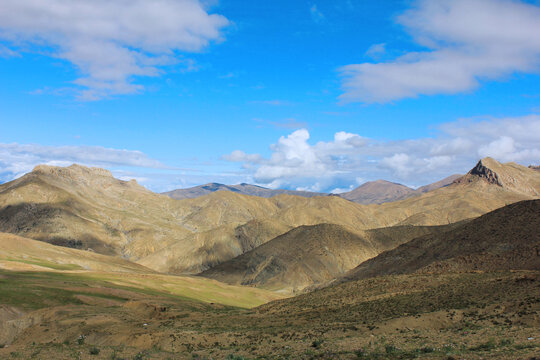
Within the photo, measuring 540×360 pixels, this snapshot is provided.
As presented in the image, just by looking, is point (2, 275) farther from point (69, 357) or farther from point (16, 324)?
point (69, 357)

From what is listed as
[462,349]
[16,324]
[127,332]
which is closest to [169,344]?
[127,332]

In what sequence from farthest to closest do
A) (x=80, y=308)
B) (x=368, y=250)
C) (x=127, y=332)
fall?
(x=368, y=250) → (x=80, y=308) → (x=127, y=332)

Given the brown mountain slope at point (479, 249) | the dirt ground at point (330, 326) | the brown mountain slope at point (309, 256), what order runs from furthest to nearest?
the brown mountain slope at point (309, 256) → the brown mountain slope at point (479, 249) → the dirt ground at point (330, 326)

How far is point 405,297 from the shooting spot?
48.2 m

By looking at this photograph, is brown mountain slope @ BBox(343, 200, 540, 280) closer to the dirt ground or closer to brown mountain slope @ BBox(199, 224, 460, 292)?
the dirt ground

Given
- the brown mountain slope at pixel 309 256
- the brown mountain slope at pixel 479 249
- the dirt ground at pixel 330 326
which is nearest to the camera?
the dirt ground at pixel 330 326

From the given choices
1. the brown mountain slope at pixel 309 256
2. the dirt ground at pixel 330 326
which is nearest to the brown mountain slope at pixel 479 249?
the dirt ground at pixel 330 326

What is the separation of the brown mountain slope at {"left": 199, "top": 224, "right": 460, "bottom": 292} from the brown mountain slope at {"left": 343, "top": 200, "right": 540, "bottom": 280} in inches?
1986

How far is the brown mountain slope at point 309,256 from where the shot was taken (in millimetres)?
148000

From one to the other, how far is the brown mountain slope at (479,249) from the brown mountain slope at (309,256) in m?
50.5

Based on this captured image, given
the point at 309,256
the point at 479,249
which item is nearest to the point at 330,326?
the point at 479,249

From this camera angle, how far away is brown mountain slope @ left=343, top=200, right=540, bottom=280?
61997 mm

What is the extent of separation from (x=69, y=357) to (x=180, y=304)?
4416cm

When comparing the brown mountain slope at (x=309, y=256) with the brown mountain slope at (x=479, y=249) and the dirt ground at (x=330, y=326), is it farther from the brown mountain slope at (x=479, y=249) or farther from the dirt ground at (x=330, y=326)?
the dirt ground at (x=330, y=326)
